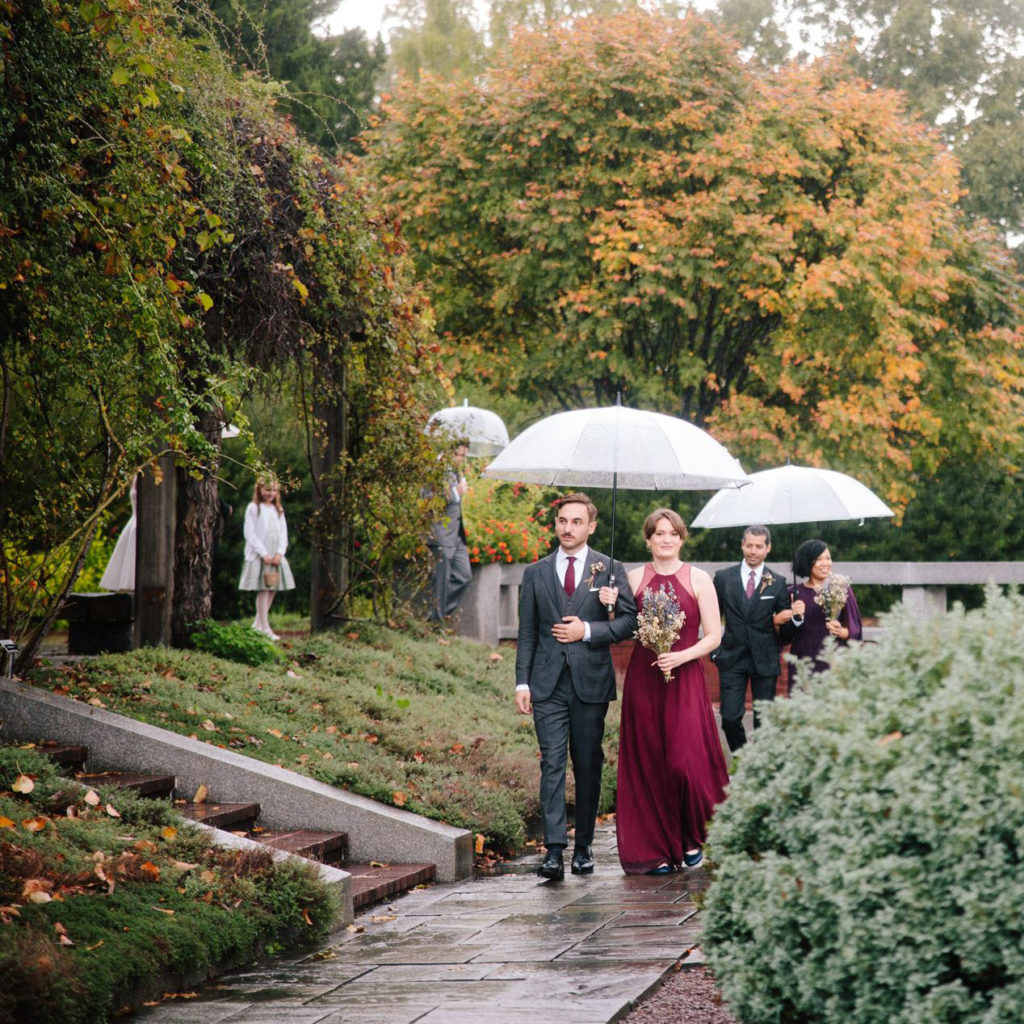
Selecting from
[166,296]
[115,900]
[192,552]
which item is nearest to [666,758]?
[115,900]

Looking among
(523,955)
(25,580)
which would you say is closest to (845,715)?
(523,955)

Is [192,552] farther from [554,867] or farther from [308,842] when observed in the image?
[554,867]

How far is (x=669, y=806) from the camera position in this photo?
8008 millimetres

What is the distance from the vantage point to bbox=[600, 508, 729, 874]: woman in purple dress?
26.1 feet

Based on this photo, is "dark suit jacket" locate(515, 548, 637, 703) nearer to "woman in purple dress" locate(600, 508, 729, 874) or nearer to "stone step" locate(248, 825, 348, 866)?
"woman in purple dress" locate(600, 508, 729, 874)

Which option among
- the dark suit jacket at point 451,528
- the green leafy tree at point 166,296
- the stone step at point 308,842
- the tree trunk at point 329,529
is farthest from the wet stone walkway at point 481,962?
the dark suit jacket at point 451,528

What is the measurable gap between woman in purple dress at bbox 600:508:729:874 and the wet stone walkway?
1.12 feet

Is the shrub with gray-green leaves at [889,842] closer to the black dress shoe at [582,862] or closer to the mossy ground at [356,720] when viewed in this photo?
the black dress shoe at [582,862]

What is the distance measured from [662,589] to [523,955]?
2.70 metres

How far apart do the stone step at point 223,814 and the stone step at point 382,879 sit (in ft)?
2.01

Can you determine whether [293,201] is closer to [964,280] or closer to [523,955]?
[523,955]

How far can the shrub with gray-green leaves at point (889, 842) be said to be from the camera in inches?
132

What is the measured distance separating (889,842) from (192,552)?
30.4ft

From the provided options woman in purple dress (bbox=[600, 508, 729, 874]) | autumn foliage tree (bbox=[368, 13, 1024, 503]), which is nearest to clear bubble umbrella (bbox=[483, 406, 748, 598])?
woman in purple dress (bbox=[600, 508, 729, 874])
